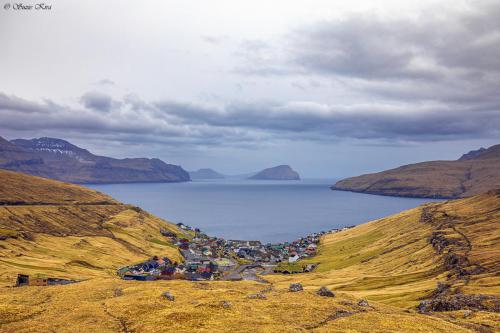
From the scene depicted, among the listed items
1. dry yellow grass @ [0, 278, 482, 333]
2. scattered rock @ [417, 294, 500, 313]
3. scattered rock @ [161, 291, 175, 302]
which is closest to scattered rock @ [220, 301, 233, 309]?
dry yellow grass @ [0, 278, 482, 333]

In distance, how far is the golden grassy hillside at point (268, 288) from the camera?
2063 inches

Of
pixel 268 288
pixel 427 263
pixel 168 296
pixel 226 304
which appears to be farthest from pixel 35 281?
pixel 427 263

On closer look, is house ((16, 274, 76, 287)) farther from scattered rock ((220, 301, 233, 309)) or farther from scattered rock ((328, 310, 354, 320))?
scattered rock ((328, 310, 354, 320))

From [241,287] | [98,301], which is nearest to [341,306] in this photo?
[241,287]

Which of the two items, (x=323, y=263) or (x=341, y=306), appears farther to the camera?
(x=323, y=263)

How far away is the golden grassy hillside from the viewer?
5239 cm

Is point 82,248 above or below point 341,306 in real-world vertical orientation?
below

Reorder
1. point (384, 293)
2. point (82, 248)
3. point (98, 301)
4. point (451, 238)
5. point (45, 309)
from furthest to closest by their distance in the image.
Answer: point (82, 248) → point (451, 238) → point (384, 293) → point (98, 301) → point (45, 309)

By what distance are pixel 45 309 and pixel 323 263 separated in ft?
469

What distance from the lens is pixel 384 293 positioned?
340 ft

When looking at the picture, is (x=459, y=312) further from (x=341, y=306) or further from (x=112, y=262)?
(x=112, y=262)

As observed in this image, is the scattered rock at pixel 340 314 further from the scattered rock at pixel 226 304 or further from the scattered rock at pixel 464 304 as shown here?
the scattered rock at pixel 464 304

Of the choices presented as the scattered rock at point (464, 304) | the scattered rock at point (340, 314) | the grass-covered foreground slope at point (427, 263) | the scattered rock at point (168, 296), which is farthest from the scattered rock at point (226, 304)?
the grass-covered foreground slope at point (427, 263)

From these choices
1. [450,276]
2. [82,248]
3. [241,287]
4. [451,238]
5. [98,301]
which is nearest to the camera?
[98,301]
